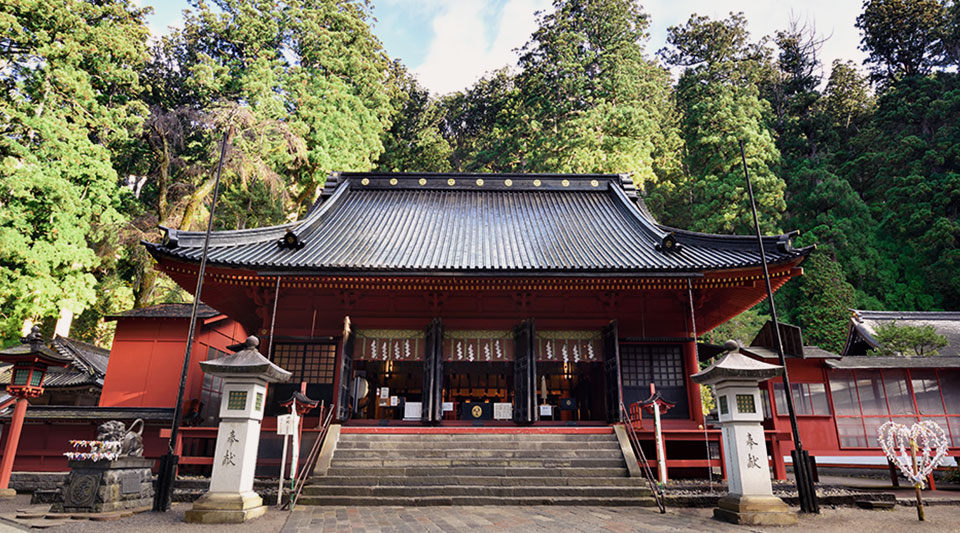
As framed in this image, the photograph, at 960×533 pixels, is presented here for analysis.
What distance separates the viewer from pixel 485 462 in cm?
1049

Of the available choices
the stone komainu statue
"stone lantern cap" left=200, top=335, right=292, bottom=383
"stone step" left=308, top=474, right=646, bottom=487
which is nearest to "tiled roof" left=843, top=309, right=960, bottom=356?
"stone step" left=308, top=474, right=646, bottom=487

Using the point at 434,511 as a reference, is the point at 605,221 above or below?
above

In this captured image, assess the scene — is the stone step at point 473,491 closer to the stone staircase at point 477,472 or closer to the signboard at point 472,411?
the stone staircase at point 477,472

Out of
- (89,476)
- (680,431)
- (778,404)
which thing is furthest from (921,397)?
(89,476)

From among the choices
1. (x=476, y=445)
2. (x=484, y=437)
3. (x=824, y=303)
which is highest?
(x=824, y=303)

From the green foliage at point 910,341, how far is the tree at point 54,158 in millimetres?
27780

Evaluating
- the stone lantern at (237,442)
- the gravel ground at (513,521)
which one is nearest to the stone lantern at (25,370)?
the gravel ground at (513,521)

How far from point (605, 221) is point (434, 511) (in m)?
11.7

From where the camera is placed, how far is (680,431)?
11523 millimetres

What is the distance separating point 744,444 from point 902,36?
42.3m

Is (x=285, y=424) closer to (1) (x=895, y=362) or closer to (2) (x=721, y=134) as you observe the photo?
(1) (x=895, y=362)

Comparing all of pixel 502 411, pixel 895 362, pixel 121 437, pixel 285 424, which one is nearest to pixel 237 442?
pixel 285 424

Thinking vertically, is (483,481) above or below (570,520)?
above

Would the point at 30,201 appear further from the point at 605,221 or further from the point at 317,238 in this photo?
the point at 605,221
